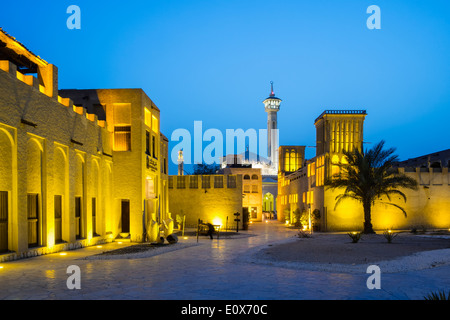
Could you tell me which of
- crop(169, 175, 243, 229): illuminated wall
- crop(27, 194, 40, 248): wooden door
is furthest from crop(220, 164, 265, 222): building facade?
crop(27, 194, 40, 248): wooden door

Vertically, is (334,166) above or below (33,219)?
above

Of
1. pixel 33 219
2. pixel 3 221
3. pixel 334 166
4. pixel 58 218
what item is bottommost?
pixel 58 218

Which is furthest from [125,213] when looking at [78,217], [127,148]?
[78,217]

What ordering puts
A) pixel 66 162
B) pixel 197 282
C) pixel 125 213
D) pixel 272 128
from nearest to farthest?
pixel 197 282 → pixel 66 162 → pixel 125 213 → pixel 272 128

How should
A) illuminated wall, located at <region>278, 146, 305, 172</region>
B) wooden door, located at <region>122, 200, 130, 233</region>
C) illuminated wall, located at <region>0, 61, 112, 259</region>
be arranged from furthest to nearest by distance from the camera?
illuminated wall, located at <region>278, 146, 305, 172</region> → wooden door, located at <region>122, 200, 130, 233</region> → illuminated wall, located at <region>0, 61, 112, 259</region>

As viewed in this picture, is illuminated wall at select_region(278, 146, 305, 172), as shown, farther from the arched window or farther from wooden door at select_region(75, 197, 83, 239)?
wooden door at select_region(75, 197, 83, 239)

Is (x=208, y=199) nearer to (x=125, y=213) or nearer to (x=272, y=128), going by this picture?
(x=125, y=213)

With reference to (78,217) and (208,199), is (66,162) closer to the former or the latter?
(78,217)

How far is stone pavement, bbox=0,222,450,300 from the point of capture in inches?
353

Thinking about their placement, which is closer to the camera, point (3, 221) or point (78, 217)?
point (3, 221)

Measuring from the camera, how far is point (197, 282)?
10.7m

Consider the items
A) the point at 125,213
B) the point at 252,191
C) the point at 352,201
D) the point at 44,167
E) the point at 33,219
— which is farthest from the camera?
the point at 252,191

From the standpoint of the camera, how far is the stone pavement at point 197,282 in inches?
353

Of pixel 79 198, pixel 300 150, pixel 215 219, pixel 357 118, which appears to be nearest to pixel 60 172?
pixel 79 198
